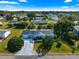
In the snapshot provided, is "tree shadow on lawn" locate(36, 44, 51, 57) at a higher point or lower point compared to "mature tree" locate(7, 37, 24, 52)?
lower

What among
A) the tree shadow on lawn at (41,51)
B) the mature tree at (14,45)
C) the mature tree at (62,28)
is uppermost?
the mature tree at (62,28)

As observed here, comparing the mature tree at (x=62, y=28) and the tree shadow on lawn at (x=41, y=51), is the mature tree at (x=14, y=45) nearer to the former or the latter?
the tree shadow on lawn at (x=41, y=51)

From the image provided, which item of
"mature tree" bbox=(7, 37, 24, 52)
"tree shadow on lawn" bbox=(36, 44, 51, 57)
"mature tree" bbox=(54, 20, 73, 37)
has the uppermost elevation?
"mature tree" bbox=(54, 20, 73, 37)

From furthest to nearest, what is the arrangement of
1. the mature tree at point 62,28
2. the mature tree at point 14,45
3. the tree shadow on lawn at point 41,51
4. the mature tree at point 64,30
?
the mature tree at point 62,28 → the mature tree at point 64,30 → the mature tree at point 14,45 → the tree shadow on lawn at point 41,51

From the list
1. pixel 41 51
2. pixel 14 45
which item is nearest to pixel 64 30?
pixel 41 51

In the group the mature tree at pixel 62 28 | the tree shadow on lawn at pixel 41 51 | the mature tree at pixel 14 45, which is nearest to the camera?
the tree shadow on lawn at pixel 41 51

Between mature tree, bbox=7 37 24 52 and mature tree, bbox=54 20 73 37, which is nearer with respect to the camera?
mature tree, bbox=7 37 24 52

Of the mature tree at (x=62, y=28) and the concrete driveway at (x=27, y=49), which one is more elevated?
the mature tree at (x=62, y=28)

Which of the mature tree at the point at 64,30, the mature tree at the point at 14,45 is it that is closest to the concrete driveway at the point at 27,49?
the mature tree at the point at 14,45

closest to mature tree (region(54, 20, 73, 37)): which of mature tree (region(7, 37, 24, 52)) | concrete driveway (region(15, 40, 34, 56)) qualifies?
concrete driveway (region(15, 40, 34, 56))

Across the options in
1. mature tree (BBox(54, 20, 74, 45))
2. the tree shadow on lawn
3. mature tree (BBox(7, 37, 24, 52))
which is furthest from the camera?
Answer: mature tree (BBox(54, 20, 74, 45))

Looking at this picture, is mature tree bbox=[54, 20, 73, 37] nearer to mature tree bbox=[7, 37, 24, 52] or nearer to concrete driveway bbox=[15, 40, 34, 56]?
concrete driveway bbox=[15, 40, 34, 56]
